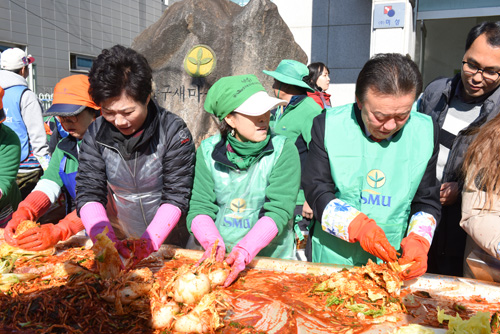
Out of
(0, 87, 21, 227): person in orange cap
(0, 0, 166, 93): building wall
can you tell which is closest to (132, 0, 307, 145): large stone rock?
(0, 87, 21, 227): person in orange cap

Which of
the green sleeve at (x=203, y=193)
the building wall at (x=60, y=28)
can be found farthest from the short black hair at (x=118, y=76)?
the building wall at (x=60, y=28)

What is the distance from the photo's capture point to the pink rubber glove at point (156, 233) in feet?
7.07

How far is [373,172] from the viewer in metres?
2.24

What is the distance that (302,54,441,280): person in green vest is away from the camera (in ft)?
6.72

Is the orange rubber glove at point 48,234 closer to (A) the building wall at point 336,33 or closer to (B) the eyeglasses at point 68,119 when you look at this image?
(B) the eyeglasses at point 68,119

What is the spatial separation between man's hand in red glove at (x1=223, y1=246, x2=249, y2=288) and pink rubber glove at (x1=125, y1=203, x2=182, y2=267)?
1.48ft

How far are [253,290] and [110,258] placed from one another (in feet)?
2.35

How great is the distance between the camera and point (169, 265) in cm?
236

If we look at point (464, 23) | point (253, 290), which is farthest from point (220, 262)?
point (464, 23)

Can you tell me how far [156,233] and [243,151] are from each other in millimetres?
684

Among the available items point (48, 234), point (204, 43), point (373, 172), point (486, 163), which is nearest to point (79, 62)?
point (204, 43)

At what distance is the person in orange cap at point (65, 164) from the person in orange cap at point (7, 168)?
1.31 ft

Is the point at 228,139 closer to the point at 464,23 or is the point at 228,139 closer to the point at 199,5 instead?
the point at 199,5

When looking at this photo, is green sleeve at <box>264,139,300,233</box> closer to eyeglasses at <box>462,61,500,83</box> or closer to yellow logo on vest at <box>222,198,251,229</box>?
yellow logo on vest at <box>222,198,251,229</box>
